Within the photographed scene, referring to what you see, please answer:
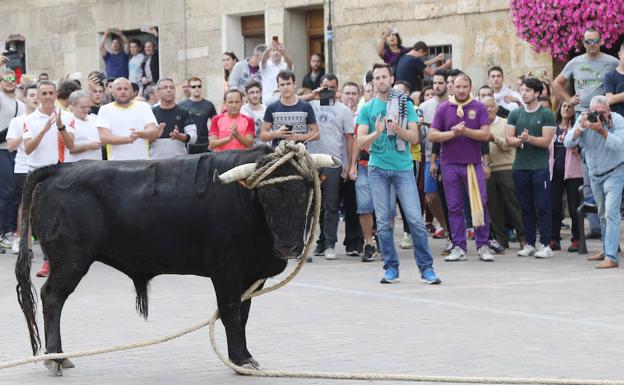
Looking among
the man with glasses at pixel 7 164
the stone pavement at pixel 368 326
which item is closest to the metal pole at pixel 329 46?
the man with glasses at pixel 7 164

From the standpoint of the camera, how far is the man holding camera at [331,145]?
14914 millimetres

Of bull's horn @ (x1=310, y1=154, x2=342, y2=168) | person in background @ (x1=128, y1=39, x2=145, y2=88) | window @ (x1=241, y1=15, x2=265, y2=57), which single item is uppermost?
window @ (x1=241, y1=15, x2=265, y2=57)

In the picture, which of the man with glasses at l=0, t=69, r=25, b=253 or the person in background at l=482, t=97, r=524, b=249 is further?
the man with glasses at l=0, t=69, r=25, b=253

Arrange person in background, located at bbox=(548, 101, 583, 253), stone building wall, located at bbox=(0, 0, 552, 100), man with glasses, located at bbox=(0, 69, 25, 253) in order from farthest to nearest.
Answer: stone building wall, located at bbox=(0, 0, 552, 100) → man with glasses, located at bbox=(0, 69, 25, 253) → person in background, located at bbox=(548, 101, 583, 253)

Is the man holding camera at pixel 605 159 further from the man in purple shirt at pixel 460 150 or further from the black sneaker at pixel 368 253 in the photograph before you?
the black sneaker at pixel 368 253

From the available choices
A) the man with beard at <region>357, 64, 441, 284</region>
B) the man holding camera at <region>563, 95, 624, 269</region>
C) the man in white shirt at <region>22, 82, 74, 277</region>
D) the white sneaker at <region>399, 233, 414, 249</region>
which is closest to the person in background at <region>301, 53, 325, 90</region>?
the white sneaker at <region>399, 233, 414, 249</region>

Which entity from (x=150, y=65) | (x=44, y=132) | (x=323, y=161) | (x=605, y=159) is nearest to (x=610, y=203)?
(x=605, y=159)

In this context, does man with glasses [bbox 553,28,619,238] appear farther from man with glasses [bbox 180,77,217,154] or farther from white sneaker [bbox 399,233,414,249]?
man with glasses [bbox 180,77,217,154]

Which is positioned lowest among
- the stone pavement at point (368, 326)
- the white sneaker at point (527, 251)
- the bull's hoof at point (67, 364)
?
the white sneaker at point (527, 251)

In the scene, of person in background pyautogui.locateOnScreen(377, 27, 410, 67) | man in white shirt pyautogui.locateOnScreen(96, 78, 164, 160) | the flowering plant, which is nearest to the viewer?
man in white shirt pyautogui.locateOnScreen(96, 78, 164, 160)

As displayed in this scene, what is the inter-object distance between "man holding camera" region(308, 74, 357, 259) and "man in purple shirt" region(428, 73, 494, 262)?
1.04 metres

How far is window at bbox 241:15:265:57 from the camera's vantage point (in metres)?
25.4

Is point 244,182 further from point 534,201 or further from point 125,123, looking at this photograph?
point 534,201

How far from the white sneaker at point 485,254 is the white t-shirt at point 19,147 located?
5011mm
